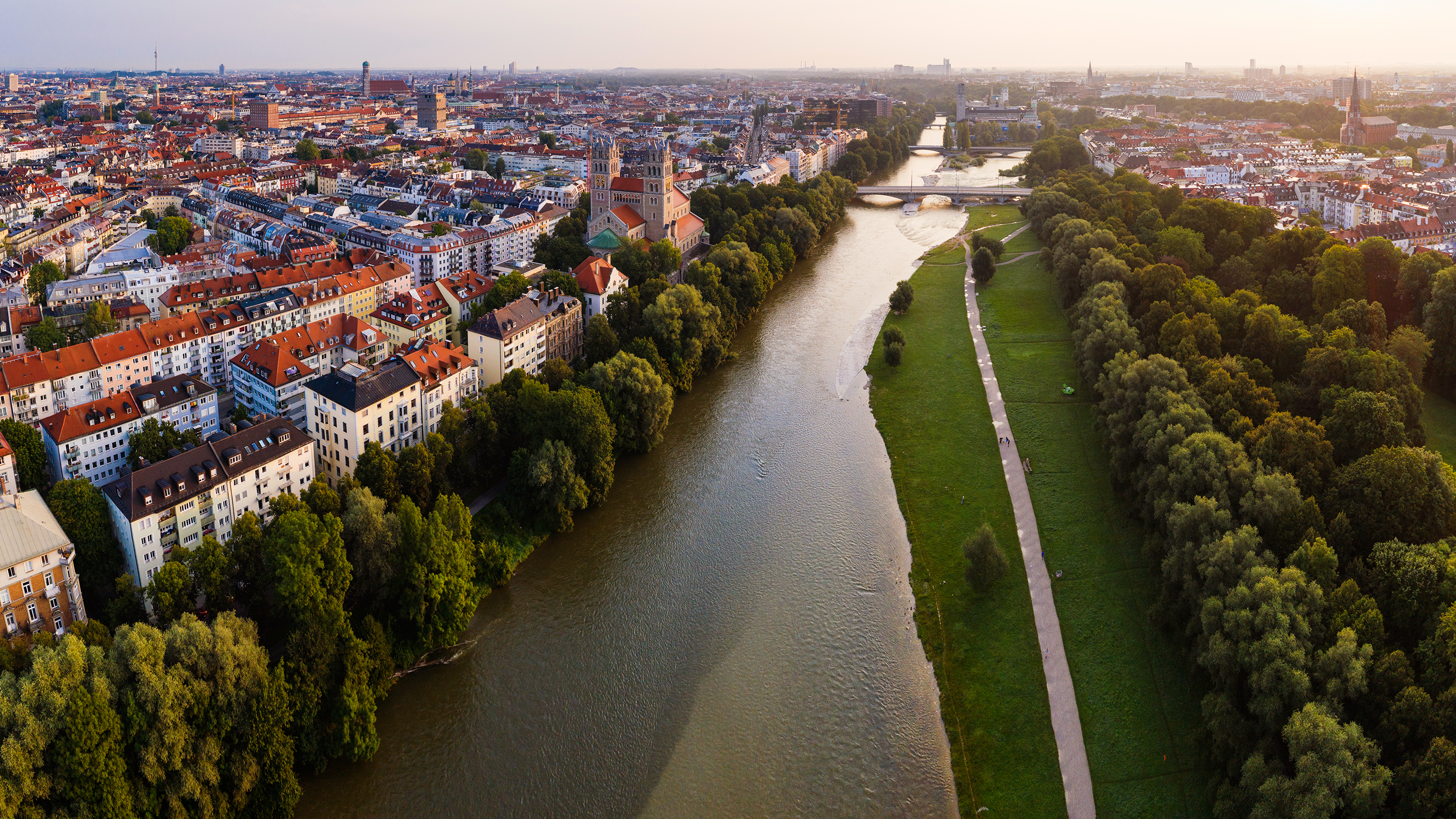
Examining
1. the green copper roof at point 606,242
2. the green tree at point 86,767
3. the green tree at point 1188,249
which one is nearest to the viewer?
the green tree at point 86,767

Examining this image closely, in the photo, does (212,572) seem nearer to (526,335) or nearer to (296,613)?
(296,613)

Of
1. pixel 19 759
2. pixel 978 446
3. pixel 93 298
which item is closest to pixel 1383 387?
pixel 978 446

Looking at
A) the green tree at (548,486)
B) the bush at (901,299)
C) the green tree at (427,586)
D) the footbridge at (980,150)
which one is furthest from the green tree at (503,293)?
the footbridge at (980,150)

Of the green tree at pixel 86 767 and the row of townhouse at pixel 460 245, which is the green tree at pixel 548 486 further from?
the row of townhouse at pixel 460 245

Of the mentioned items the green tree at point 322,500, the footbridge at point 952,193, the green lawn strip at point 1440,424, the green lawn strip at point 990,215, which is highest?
the footbridge at point 952,193

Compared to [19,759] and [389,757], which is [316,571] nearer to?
[389,757]

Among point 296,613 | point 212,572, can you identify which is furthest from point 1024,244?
point 212,572
